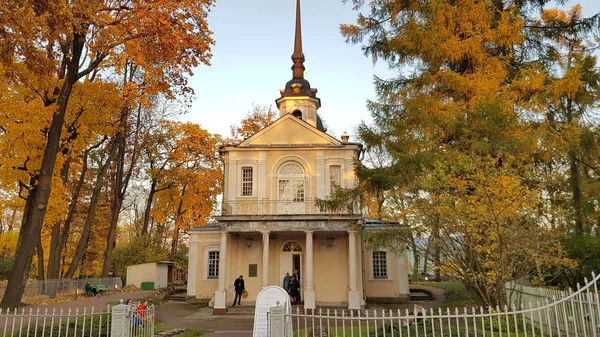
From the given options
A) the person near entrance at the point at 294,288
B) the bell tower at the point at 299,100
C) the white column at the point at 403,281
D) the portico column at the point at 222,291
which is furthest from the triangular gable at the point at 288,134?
the white column at the point at 403,281

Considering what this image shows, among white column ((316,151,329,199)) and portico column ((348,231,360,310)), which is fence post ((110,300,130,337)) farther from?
white column ((316,151,329,199))

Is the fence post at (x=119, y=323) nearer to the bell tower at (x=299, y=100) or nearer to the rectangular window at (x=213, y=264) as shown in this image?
the rectangular window at (x=213, y=264)

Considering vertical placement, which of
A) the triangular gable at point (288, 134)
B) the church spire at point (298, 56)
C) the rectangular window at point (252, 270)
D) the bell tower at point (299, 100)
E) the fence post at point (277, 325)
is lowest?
the fence post at point (277, 325)

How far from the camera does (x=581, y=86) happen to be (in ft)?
46.4

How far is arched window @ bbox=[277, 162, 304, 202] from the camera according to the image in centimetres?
2323

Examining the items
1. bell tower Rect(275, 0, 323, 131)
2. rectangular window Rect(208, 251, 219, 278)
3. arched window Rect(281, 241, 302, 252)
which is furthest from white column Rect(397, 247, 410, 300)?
rectangular window Rect(208, 251, 219, 278)

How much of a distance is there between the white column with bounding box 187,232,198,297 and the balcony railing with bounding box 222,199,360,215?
4005 millimetres

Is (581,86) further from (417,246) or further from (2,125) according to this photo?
(2,125)

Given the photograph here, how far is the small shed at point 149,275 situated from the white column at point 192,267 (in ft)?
25.8

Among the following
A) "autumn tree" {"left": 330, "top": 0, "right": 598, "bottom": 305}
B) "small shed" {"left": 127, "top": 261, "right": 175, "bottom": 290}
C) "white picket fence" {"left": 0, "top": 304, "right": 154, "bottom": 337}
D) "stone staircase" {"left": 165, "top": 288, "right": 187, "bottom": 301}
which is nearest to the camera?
"white picket fence" {"left": 0, "top": 304, "right": 154, "bottom": 337}

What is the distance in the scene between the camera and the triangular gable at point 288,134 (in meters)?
23.5

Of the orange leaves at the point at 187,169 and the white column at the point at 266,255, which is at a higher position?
the orange leaves at the point at 187,169

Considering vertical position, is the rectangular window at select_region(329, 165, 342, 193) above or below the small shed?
above

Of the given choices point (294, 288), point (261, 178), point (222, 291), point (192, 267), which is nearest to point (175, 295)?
point (192, 267)
